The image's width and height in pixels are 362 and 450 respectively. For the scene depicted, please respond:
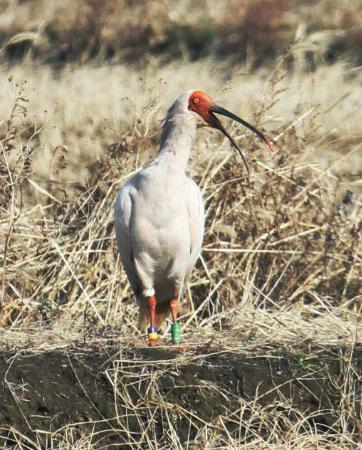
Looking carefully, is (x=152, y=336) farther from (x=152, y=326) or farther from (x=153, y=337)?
(x=152, y=326)

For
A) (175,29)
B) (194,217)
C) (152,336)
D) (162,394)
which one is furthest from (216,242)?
(175,29)

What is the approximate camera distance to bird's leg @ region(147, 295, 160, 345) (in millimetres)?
6979

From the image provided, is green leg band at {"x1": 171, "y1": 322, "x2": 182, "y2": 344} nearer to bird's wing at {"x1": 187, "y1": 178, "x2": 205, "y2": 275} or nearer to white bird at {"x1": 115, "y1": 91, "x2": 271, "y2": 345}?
white bird at {"x1": 115, "y1": 91, "x2": 271, "y2": 345}

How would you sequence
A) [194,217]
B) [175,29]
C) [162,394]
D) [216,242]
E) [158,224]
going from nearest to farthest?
[162,394] → [158,224] → [194,217] → [216,242] → [175,29]

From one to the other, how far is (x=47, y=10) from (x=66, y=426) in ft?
39.2

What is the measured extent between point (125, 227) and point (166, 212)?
0.83 ft

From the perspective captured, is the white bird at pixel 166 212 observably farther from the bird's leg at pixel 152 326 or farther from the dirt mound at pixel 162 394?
the dirt mound at pixel 162 394

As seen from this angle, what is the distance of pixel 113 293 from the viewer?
8258 mm

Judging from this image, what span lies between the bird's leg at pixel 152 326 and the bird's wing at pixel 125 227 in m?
0.12

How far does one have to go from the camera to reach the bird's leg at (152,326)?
698cm

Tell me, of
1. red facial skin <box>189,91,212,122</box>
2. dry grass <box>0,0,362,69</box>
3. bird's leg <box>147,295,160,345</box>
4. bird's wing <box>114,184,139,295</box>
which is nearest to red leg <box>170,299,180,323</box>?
bird's leg <box>147,295,160,345</box>

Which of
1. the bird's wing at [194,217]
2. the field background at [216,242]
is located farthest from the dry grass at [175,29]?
the bird's wing at [194,217]

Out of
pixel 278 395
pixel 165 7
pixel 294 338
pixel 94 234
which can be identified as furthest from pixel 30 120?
pixel 165 7

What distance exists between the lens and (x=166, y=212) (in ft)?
23.4
